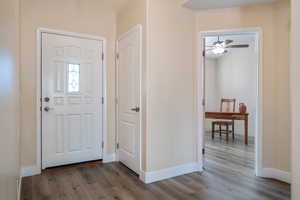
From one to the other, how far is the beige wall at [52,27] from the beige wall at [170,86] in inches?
42.5

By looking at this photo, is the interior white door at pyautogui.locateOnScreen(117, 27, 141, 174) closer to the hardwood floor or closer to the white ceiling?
the hardwood floor

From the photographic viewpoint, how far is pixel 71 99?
3.14 m

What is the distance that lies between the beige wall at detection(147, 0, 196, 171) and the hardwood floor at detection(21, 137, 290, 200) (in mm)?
327

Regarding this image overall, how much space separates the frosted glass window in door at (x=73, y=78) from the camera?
3.13 metres

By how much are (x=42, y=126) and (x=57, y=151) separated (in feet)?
1.49

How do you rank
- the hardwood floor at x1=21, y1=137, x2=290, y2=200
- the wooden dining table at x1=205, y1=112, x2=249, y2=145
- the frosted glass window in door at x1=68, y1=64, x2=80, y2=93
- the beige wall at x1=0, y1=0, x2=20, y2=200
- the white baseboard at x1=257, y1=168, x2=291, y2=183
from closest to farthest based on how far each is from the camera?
the beige wall at x1=0, y1=0, x2=20, y2=200 → the hardwood floor at x1=21, y1=137, x2=290, y2=200 → the white baseboard at x1=257, y1=168, x2=291, y2=183 → the frosted glass window in door at x1=68, y1=64, x2=80, y2=93 → the wooden dining table at x1=205, y1=112, x2=249, y2=145

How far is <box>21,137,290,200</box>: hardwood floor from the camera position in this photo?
7.30 ft

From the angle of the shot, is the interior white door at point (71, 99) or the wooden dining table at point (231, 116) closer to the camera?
the interior white door at point (71, 99)

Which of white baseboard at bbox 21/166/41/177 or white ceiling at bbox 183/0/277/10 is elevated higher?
white ceiling at bbox 183/0/277/10

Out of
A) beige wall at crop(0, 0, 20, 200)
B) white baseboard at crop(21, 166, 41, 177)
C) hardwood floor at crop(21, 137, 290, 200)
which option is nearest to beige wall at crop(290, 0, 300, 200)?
hardwood floor at crop(21, 137, 290, 200)

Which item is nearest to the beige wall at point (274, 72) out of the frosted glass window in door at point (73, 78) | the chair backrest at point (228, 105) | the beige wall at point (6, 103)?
the frosted glass window in door at point (73, 78)

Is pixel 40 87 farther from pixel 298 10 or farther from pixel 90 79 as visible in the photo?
pixel 298 10

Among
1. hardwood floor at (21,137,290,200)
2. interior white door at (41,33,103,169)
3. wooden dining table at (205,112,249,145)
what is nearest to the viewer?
hardwood floor at (21,137,290,200)

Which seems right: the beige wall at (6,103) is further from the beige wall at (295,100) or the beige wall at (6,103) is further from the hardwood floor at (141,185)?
the beige wall at (295,100)
